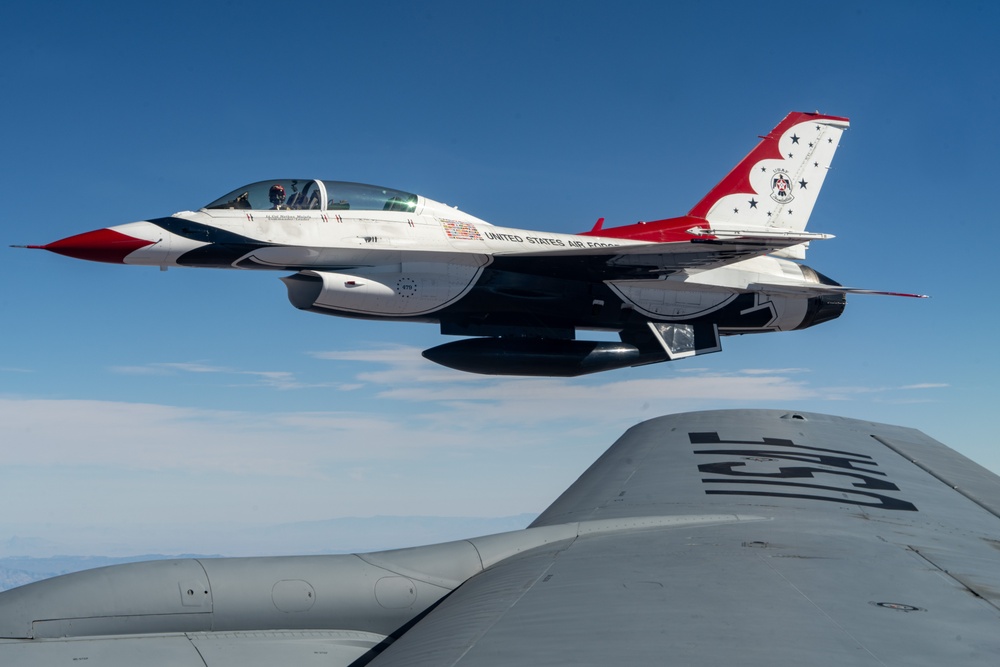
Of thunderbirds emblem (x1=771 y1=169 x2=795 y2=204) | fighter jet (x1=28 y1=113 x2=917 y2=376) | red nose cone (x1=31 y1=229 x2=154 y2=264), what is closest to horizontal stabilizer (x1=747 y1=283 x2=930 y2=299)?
fighter jet (x1=28 y1=113 x2=917 y2=376)

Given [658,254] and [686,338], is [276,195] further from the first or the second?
[686,338]

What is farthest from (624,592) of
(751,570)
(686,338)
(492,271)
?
(686,338)

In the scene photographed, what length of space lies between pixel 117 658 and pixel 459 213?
36.5 feet

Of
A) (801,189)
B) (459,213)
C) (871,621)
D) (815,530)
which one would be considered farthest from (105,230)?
(801,189)

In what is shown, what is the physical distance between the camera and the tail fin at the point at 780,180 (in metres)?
18.5

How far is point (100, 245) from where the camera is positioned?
12.5 metres

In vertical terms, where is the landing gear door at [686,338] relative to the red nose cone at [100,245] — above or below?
below

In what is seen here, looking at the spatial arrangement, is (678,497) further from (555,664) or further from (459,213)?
(459,213)

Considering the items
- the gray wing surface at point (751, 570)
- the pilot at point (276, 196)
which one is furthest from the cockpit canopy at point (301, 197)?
the gray wing surface at point (751, 570)

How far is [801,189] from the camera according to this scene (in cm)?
1878

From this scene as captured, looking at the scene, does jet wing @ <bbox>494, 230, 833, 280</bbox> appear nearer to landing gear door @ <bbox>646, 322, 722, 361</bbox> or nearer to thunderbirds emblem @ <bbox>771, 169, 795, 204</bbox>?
landing gear door @ <bbox>646, 322, 722, 361</bbox>

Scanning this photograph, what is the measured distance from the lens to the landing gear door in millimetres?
15570

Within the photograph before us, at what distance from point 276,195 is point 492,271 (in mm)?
3725

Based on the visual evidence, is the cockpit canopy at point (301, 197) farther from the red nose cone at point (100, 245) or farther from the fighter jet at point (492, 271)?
the red nose cone at point (100, 245)
